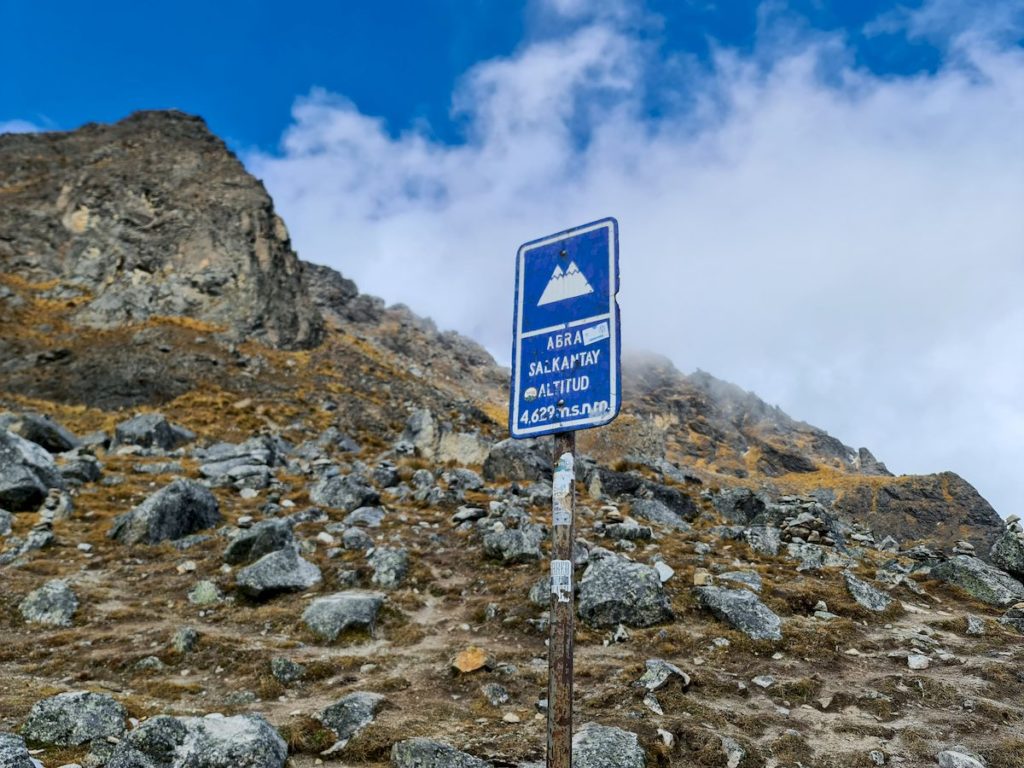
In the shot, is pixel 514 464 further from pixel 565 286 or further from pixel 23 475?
pixel 565 286

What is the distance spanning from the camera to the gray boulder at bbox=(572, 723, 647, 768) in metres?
5.68

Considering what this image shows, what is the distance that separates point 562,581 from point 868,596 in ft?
33.2

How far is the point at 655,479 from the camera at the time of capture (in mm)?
22062

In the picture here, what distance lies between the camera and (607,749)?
19.1 ft

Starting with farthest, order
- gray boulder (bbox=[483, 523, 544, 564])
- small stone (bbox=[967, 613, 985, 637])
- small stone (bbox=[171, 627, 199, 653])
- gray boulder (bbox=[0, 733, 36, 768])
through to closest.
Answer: gray boulder (bbox=[483, 523, 544, 564]) < small stone (bbox=[967, 613, 985, 637]) < small stone (bbox=[171, 627, 199, 653]) < gray boulder (bbox=[0, 733, 36, 768])

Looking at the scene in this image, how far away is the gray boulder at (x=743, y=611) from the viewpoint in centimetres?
927

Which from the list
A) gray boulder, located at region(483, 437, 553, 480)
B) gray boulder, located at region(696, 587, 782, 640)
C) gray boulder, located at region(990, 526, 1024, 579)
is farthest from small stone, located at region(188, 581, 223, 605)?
gray boulder, located at region(990, 526, 1024, 579)

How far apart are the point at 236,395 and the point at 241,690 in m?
27.9

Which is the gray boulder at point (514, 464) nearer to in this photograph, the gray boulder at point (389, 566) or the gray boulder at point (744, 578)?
the gray boulder at point (389, 566)

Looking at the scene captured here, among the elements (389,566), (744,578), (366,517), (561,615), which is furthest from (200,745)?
(366,517)

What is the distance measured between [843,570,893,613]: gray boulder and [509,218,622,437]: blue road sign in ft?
32.9

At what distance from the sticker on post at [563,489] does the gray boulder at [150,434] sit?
24.8 m

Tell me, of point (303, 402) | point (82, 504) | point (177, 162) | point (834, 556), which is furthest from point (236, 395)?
point (834, 556)

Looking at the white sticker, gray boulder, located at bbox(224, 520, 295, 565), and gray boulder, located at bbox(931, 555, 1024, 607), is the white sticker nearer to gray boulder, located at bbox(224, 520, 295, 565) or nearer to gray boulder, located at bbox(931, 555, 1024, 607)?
gray boulder, located at bbox(224, 520, 295, 565)
